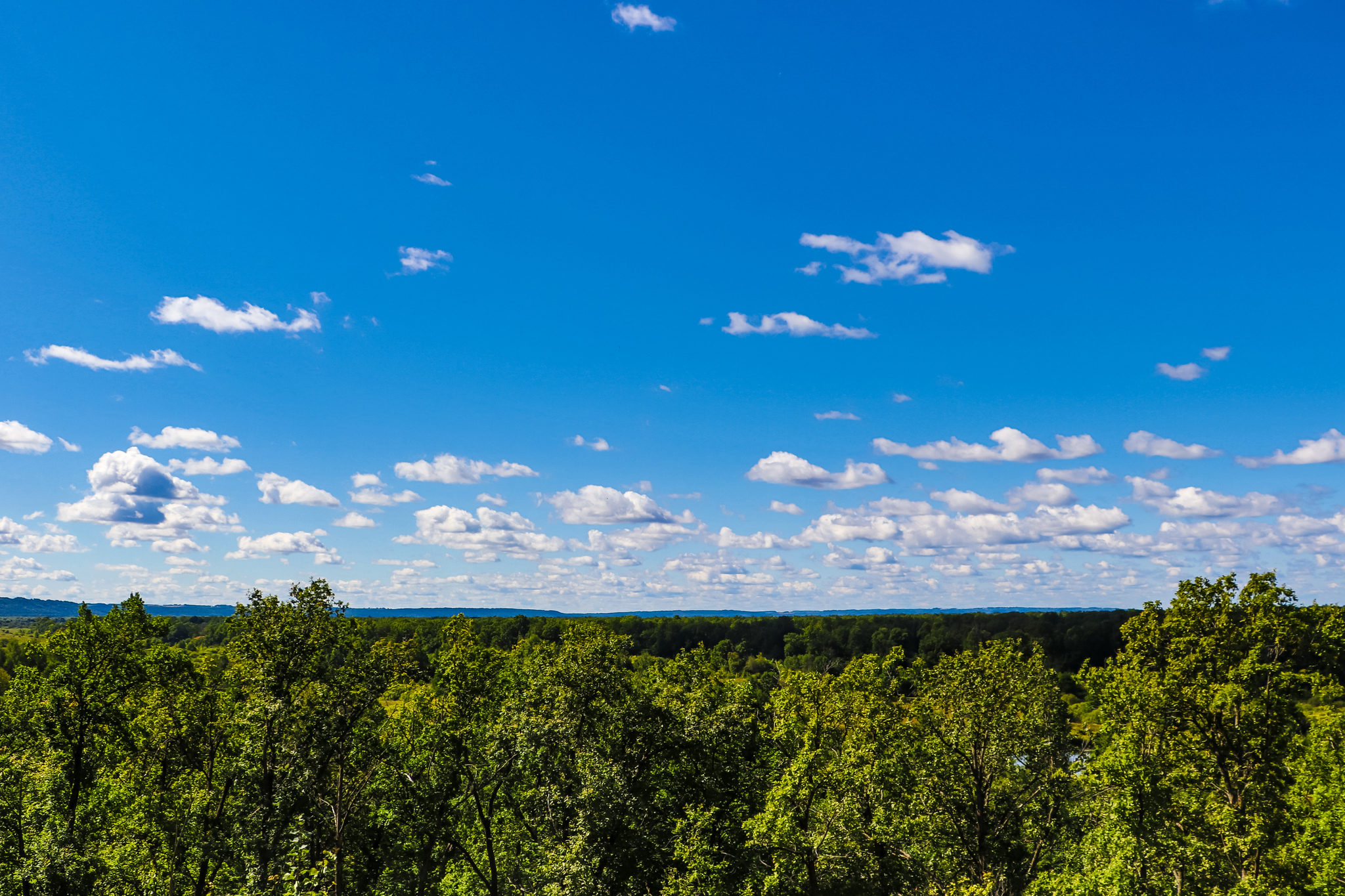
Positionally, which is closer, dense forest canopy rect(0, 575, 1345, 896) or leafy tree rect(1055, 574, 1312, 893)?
dense forest canopy rect(0, 575, 1345, 896)

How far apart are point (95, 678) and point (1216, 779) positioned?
53913 millimetres

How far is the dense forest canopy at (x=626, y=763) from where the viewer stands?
31422mm

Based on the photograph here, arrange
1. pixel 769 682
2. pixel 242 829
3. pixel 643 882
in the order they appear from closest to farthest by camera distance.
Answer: pixel 242 829
pixel 643 882
pixel 769 682

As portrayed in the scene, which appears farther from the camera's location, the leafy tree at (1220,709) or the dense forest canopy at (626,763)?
the leafy tree at (1220,709)

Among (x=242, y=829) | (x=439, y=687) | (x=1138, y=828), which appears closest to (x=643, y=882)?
(x=439, y=687)

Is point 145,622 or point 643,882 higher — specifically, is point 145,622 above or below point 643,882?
above

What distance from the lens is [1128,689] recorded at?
36719mm

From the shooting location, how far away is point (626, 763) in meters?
37.7

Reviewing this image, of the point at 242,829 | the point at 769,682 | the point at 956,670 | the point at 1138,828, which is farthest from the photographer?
the point at 769,682

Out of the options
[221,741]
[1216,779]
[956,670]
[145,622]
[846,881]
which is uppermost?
[145,622]

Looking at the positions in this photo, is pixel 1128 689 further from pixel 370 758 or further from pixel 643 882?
pixel 370 758

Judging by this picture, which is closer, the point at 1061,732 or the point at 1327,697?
the point at 1327,697

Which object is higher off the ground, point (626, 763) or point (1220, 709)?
Answer: point (1220, 709)

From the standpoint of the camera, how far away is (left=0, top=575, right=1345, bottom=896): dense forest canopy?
31.4 m
